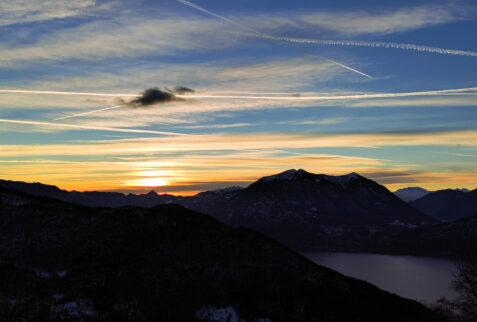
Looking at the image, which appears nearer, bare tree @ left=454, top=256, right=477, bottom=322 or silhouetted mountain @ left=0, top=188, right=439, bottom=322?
silhouetted mountain @ left=0, top=188, right=439, bottom=322

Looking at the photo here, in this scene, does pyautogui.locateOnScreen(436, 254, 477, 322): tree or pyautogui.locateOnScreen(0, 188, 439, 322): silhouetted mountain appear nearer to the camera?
pyautogui.locateOnScreen(0, 188, 439, 322): silhouetted mountain

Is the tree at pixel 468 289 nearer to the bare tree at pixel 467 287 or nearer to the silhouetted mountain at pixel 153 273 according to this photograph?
the bare tree at pixel 467 287

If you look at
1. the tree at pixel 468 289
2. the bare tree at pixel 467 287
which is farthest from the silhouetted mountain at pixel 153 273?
the bare tree at pixel 467 287

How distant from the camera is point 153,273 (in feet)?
281

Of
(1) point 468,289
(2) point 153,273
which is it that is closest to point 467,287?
(1) point 468,289

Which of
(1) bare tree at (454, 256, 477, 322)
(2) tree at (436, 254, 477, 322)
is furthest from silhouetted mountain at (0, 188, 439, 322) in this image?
(1) bare tree at (454, 256, 477, 322)

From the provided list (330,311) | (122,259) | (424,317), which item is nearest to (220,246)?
(122,259)

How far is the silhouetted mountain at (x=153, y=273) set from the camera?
2749 inches

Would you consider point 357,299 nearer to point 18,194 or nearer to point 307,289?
point 307,289

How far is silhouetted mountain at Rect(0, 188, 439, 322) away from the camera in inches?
2749

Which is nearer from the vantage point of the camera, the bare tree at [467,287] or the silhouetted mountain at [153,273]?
the silhouetted mountain at [153,273]

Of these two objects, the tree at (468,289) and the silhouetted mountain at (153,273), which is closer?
the silhouetted mountain at (153,273)

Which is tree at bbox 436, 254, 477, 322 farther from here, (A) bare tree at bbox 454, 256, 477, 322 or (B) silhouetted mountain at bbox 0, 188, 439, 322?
(B) silhouetted mountain at bbox 0, 188, 439, 322

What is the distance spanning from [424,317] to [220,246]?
50.3 m
